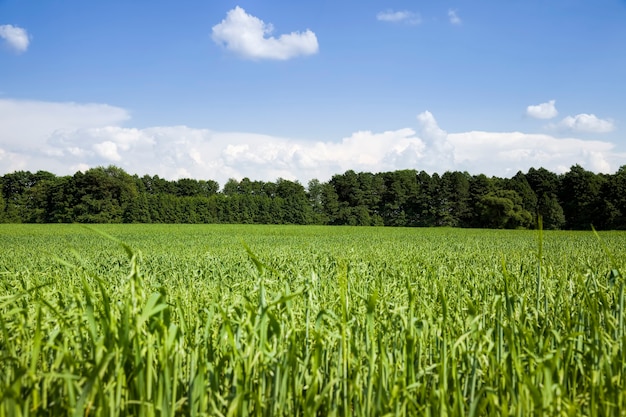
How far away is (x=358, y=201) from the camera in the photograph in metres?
88.1

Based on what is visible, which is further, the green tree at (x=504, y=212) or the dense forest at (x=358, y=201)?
the dense forest at (x=358, y=201)

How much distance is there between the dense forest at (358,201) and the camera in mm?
70188

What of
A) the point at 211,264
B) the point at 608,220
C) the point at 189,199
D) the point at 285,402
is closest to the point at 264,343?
the point at 285,402

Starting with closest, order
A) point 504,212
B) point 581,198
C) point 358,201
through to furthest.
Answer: point 504,212 < point 581,198 < point 358,201

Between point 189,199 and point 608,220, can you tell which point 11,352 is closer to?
point 189,199

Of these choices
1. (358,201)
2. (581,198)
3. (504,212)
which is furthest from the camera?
(358,201)

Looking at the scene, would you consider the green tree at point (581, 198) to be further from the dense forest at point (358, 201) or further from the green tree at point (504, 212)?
the green tree at point (504, 212)

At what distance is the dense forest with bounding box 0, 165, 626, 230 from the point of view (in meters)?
70.2

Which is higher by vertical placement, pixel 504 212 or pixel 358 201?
pixel 358 201

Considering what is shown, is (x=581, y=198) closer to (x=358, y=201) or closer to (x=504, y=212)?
(x=504, y=212)

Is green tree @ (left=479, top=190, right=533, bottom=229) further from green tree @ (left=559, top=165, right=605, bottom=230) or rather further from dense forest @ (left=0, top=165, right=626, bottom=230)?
green tree @ (left=559, top=165, right=605, bottom=230)

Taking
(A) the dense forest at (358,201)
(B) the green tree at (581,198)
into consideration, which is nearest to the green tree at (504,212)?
(A) the dense forest at (358,201)

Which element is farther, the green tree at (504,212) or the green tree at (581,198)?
the green tree at (581,198)

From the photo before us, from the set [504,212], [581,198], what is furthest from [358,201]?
[581,198]
